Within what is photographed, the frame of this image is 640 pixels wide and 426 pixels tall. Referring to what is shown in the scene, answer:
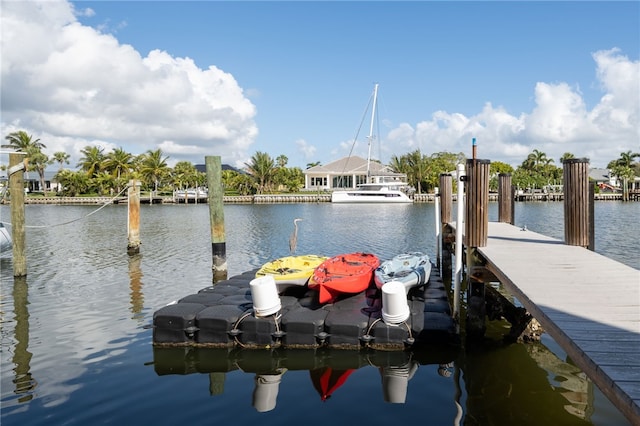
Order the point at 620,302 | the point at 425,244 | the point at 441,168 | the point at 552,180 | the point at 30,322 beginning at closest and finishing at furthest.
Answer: the point at 620,302 → the point at 30,322 → the point at 425,244 → the point at 441,168 → the point at 552,180

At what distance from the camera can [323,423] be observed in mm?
5828

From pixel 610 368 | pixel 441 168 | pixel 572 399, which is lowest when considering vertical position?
pixel 572 399

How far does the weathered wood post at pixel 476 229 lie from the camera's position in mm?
8609

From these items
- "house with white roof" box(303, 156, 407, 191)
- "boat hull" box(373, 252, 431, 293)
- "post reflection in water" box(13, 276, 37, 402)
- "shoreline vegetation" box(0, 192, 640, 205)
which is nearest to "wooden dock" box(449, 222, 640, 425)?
"boat hull" box(373, 252, 431, 293)

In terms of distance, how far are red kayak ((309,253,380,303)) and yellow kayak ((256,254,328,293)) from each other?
14.5 inches

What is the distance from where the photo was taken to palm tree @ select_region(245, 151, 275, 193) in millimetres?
85375

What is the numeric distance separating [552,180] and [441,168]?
26.7 metres

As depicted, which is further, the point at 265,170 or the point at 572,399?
the point at 265,170

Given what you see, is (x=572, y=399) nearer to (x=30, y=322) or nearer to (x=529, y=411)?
(x=529, y=411)

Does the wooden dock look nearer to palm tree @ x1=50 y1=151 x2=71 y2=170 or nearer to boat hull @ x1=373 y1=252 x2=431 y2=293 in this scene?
boat hull @ x1=373 y1=252 x2=431 y2=293

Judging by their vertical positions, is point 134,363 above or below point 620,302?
below

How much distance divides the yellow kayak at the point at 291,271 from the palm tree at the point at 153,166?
7583 centimetres

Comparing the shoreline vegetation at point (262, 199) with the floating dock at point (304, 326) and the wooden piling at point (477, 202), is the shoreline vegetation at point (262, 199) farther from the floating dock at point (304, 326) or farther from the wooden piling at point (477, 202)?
the floating dock at point (304, 326)

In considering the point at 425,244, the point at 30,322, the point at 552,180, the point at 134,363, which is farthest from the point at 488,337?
the point at 552,180
